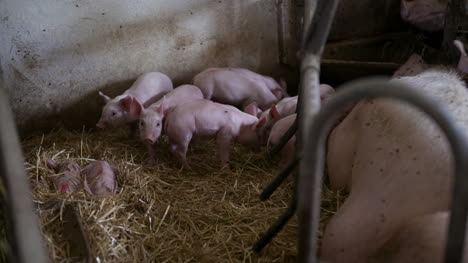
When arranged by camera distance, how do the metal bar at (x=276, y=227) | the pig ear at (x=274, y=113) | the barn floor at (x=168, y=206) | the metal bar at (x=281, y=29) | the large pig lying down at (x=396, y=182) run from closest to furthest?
the large pig lying down at (x=396, y=182), the metal bar at (x=276, y=227), the barn floor at (x=168, y=206), the pig ear at (x=274, y=113), the metal bar at (x=281, y=29)

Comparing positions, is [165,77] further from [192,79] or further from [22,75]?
[22,75]

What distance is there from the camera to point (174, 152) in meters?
3.25

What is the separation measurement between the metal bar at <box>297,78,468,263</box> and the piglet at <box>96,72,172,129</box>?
7.98ft

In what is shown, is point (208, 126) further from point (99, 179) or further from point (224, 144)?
point (99, 179)

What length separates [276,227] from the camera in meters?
1.93

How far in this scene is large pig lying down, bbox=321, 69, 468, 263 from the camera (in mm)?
1635

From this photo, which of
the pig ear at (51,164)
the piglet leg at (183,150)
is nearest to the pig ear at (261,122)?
the piglet leg at (183,150)

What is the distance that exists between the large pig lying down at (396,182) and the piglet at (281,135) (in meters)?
0.79

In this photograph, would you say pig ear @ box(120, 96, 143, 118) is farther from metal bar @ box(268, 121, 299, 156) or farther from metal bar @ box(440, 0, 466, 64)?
metal bar @ box(440, 0, 466, 64)

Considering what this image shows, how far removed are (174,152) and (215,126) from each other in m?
0.37

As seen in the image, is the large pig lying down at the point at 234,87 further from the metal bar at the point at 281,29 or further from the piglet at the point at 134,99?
the metal bar at the point at 281,29

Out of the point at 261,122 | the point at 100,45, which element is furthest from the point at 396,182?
the point at 100,45

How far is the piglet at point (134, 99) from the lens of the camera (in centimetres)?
339

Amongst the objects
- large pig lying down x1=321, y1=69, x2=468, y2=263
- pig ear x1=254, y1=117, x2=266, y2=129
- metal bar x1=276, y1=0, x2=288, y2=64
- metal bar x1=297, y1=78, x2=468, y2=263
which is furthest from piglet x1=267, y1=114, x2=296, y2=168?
metal bar x1=297, y1=78, x2=468, y2=263
